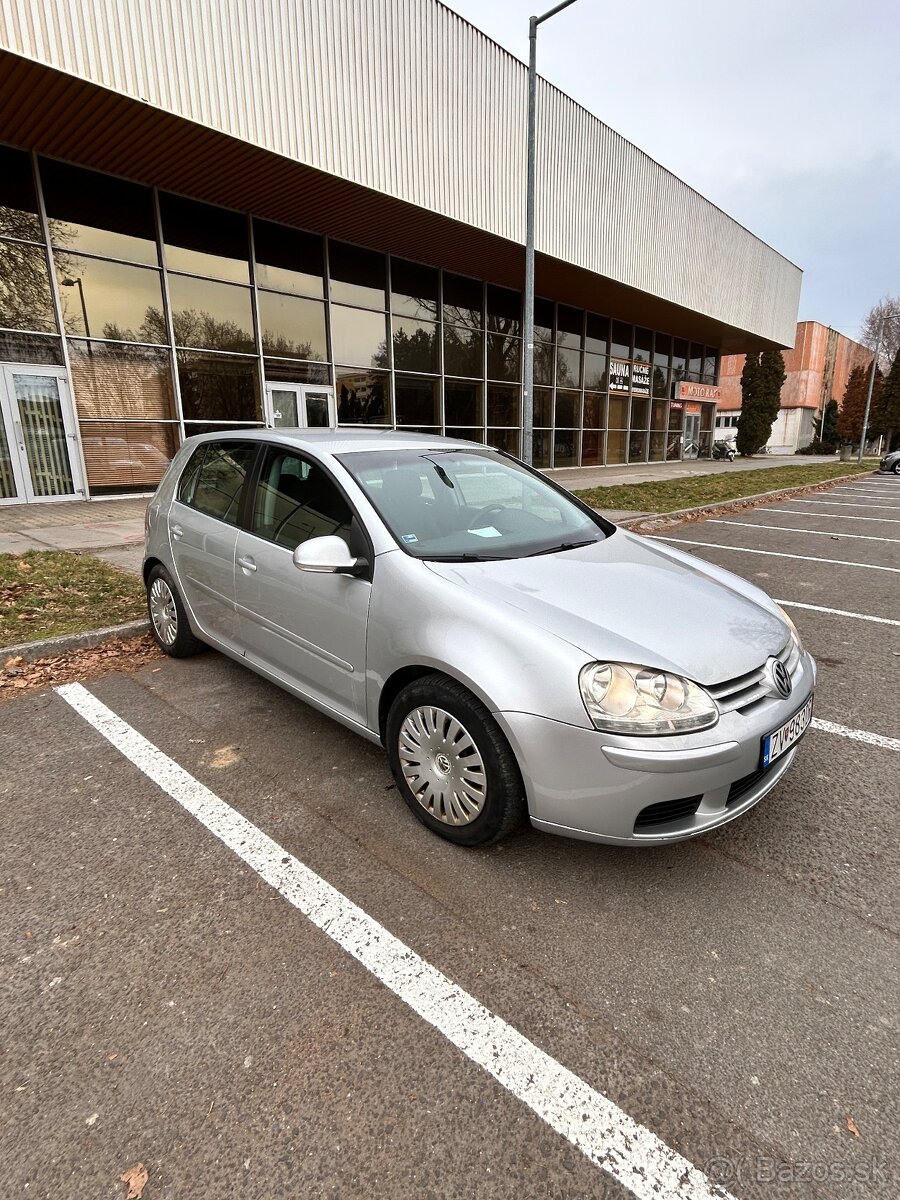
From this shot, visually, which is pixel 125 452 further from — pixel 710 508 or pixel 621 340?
pixel 621 340

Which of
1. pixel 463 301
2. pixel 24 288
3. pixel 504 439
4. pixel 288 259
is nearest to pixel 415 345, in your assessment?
pixel 463 301

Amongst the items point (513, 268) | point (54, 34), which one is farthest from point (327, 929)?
point (513, 268)

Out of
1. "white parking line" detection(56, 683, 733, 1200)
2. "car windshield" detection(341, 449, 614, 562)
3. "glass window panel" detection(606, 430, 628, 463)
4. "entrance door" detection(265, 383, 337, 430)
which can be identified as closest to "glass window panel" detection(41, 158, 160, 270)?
"entrance door" detection(265, 383, 337, 430)

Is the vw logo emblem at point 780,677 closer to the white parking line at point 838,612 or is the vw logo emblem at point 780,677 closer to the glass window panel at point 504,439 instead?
the white parking line at point 838,612

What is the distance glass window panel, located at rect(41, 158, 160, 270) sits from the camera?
1112 cm

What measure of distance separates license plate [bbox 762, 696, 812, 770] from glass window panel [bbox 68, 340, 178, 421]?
12876mm

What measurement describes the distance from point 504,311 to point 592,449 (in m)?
6.42

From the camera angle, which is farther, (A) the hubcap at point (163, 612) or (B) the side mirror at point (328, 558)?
(A) the hubcap at point (163, 612)

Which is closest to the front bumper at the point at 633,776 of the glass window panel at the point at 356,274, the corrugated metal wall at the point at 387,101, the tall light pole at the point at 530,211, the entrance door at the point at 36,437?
the tall light pole at the point at 530,211

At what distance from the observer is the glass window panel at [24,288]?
10.9 metres

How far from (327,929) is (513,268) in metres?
18.2

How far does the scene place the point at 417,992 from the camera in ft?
6.45

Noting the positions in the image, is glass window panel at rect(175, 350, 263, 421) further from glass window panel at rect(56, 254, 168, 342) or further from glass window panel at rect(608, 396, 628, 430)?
glass window panel at rect(608, 396, 628, 430)

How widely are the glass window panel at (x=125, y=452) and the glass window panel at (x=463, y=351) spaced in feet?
26.4
